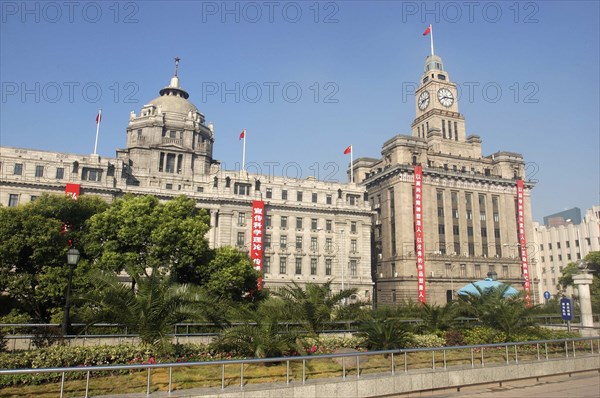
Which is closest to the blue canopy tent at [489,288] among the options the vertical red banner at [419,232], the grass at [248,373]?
the grass at [248,373]

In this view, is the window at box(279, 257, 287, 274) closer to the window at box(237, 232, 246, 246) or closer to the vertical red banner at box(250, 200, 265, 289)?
the vertical red banner at box(250, 200, 265, 289)

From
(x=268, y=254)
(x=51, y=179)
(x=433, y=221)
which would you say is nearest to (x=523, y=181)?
(x=433, y=221)

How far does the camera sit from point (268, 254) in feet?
203

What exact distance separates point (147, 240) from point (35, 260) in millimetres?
8287

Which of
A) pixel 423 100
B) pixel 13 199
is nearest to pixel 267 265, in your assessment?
pixel 13 199

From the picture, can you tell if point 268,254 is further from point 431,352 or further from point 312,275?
point 431,352

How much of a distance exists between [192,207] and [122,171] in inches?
1005

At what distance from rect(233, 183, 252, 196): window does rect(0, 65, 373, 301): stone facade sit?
0.15 meters

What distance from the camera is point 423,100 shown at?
86.8m

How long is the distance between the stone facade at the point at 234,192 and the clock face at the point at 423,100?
2784 centimetres

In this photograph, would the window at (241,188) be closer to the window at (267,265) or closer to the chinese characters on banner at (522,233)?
the window at (267,265)

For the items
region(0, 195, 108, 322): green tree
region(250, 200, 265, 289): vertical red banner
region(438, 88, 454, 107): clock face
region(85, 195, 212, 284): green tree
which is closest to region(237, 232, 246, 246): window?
region(250, 200, 265, 289): vertical red banner

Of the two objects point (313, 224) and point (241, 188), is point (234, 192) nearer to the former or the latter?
point (241, 188)

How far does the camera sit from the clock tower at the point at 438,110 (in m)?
82.4
